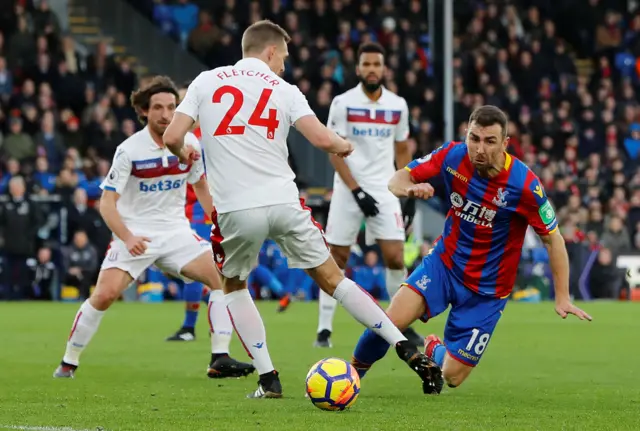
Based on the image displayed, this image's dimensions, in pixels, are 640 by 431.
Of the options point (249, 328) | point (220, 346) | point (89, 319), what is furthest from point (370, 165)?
point (249, 328)

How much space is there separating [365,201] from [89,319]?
3199mm

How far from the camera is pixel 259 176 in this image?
789 centimetres

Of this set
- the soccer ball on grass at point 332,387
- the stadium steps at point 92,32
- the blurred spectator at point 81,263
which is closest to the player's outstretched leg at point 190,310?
the soccer ball on grass at point 332,387

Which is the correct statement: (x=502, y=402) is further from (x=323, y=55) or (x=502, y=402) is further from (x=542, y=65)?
(x=542, y=65)

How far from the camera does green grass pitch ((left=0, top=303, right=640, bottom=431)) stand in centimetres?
698

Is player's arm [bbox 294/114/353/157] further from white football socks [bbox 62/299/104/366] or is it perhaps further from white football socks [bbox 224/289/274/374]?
white football socks [bbox 62/299/104/366]

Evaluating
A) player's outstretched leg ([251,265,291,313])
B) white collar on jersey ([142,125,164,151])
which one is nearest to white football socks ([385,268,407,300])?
white collar on jersey ([142,125,164,151])

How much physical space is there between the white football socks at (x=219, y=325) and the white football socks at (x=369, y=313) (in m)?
2.03

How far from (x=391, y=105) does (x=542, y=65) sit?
17.5 meters

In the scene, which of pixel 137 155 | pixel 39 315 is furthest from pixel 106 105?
pixel 137 155

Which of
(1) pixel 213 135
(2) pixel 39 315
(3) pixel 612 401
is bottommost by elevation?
(2) pixel 39 315

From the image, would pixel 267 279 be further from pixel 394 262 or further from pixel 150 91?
pixel 150 91

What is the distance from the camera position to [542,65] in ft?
96.0

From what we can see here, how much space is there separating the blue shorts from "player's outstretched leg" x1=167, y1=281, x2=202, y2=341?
472cm
